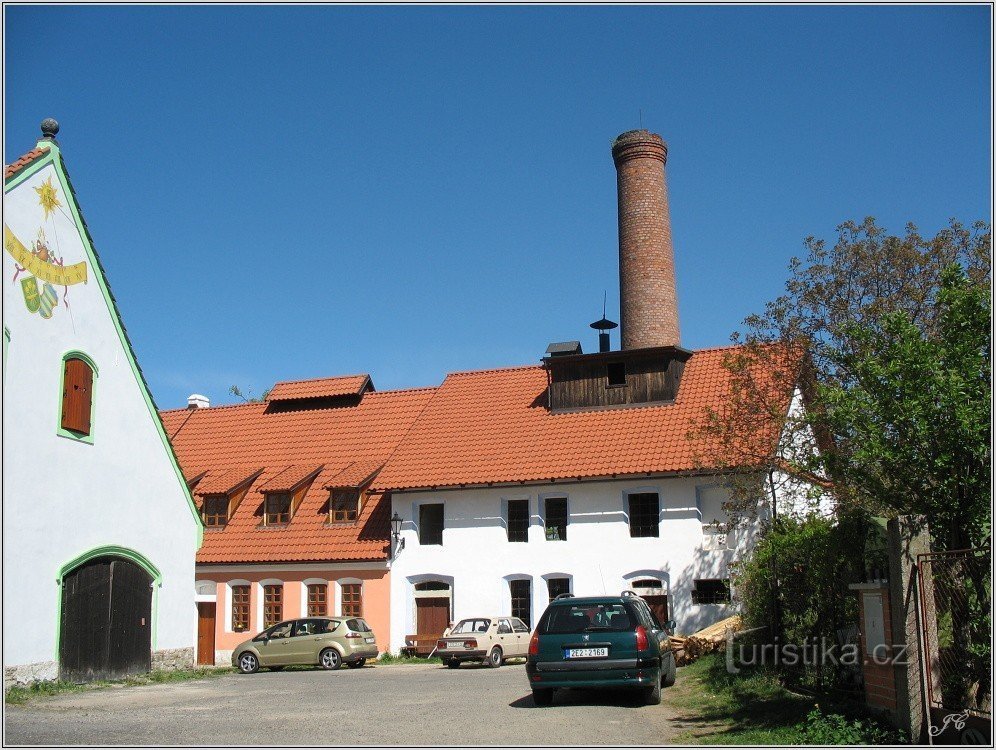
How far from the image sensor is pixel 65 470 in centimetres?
1931

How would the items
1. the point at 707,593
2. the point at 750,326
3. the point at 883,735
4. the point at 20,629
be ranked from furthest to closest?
the point at 707,593
the point at 750,326
the point at 20,629
the point at 883,735

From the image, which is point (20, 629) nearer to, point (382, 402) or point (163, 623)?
point (163, 623)

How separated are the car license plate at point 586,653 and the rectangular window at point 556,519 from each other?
1804 cm

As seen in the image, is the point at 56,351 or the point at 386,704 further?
the point at 56,351

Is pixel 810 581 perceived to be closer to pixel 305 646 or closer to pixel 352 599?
pixel 305 646

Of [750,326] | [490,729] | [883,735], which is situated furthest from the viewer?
[750,326]

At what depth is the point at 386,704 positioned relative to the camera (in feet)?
51.1

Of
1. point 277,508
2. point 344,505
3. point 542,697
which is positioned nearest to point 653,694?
point 542,697

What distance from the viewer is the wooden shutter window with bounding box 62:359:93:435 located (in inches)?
764

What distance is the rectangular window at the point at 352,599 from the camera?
33.1 metres

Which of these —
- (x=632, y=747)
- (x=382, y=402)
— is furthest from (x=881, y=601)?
(x=382, y=402)

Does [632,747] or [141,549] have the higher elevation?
[141,549]

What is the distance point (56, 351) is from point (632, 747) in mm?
13729

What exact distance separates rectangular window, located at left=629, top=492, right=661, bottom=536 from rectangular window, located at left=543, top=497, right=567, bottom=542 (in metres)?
2.16
